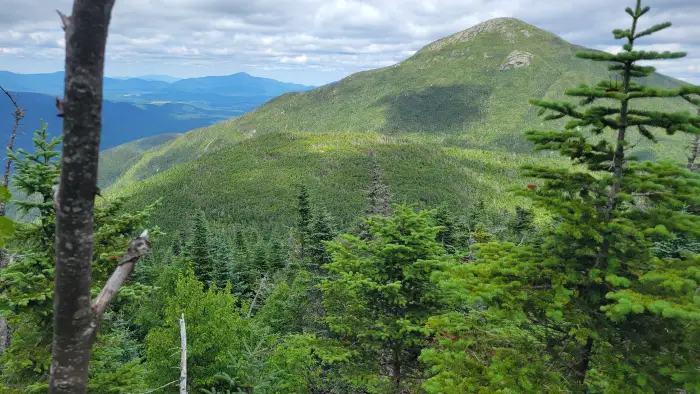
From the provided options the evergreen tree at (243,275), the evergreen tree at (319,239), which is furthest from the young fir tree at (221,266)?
the evergreen tree at (319,239)

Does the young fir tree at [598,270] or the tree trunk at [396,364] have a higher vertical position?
the young fir tree at [598,270]

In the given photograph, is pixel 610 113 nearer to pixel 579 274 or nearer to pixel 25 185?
pixel 579 274

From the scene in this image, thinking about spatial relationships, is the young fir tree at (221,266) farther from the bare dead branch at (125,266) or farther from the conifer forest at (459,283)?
the bare dead branch at (125,266)

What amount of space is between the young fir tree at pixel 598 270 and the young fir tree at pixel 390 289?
4.47 metres

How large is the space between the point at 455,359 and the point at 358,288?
556 cm

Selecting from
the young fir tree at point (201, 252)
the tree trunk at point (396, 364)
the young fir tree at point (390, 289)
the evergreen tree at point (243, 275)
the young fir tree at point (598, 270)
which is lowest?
the evergreen tree at point (243, 275)

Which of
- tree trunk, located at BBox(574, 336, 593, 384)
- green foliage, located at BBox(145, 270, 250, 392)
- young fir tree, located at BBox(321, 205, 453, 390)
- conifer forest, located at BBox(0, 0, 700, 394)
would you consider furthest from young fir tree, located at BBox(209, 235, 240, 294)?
tree trunk, located at BBox(574, 336, 593, 384)

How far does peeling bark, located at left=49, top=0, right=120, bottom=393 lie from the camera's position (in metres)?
2.04

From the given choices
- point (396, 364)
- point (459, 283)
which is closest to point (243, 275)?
point (396, 364)

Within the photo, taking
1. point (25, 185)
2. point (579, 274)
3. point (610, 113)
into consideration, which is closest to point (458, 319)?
point (579, 274)

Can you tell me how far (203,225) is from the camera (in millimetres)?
31906

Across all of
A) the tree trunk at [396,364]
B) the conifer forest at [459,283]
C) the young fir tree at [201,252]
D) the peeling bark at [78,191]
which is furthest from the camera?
the young fir tree at [201,252]

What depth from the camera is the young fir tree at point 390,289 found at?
11.6 metres

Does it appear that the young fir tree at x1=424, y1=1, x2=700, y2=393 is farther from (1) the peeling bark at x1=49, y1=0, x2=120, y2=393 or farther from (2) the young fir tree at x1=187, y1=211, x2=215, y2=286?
(2) the young fir tree at x1=187, y1=211, x2=215, y2=286
